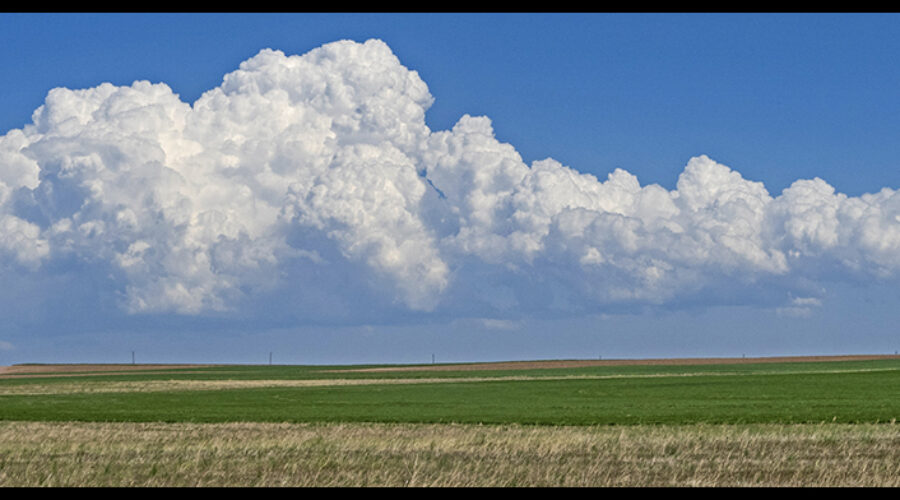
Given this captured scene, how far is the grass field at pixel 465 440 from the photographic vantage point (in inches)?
733

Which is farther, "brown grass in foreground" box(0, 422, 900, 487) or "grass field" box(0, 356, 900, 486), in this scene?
"grass field" box(0, 356, 900, 486)

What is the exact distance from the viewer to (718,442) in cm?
2611

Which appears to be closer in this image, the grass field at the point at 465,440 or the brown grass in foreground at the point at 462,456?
the brown grass in foreground at the point at 462,456

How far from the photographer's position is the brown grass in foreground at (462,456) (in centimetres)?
1806

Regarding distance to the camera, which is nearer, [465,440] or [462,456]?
[462,456]

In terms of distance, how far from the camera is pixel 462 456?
22.6 m

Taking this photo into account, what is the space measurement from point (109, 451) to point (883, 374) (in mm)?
68031

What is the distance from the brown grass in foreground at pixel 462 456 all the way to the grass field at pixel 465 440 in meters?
0.05

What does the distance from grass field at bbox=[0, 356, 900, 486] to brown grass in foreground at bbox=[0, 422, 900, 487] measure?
0.17 ft

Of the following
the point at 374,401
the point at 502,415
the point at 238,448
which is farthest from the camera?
the point at 374,401

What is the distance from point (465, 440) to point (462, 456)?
554cm

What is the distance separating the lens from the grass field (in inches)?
733

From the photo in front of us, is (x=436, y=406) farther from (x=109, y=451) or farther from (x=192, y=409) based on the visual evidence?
(x=109, y=451)
